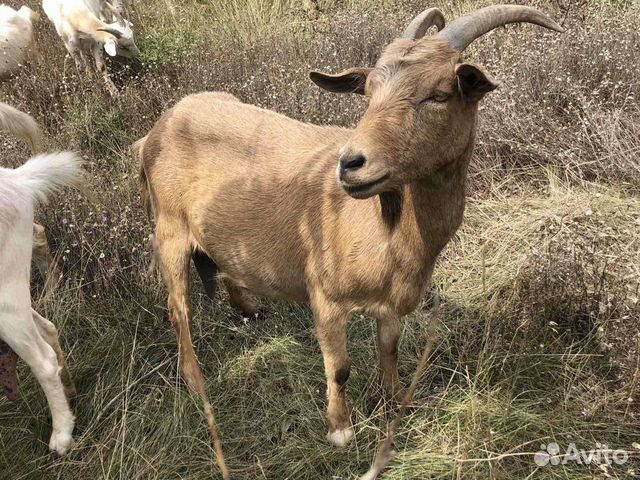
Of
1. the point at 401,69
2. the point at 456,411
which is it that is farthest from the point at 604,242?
the point at 401,69

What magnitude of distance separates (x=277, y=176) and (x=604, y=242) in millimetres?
1785

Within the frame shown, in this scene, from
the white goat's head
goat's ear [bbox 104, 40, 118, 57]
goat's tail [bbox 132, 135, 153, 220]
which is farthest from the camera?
the white goat's head

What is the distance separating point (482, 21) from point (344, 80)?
56 centimetres

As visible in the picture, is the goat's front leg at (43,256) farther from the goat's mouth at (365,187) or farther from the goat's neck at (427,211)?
the goat's mouth at (365,187)

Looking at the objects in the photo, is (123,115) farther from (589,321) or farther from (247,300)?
(589,321)

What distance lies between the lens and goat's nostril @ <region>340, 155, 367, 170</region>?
1.99 metres

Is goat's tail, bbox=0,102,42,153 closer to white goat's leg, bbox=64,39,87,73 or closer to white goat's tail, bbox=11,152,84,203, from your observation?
white goat's tail, bbox=11,152,84,203

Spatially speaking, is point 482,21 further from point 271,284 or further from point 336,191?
point 271,284

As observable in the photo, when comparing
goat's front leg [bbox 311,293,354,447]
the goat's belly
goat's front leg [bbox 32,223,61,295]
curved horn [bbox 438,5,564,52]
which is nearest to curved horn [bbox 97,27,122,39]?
goat's front leg [bbox 32,223,61,295]

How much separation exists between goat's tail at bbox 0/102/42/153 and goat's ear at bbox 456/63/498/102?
96.2 inches

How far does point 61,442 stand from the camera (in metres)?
2.96

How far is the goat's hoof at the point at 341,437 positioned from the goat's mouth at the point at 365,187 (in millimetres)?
1364

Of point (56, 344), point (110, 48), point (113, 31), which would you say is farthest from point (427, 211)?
point (113, 31)

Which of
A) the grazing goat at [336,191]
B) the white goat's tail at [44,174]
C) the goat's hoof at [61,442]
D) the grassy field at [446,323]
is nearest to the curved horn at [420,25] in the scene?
the grazing goat at [336,191]
